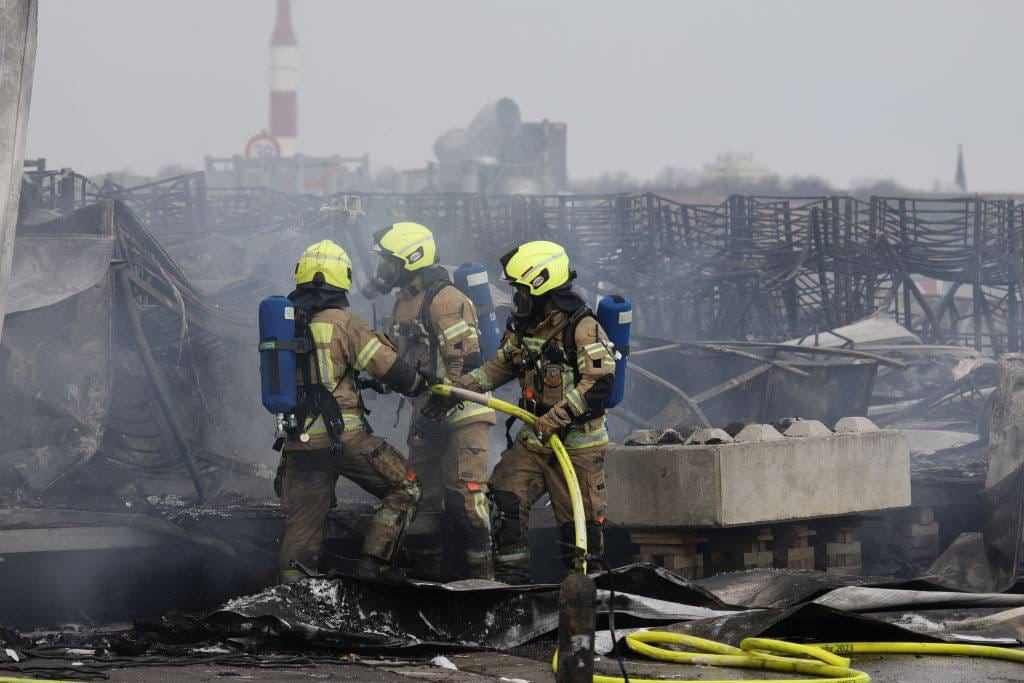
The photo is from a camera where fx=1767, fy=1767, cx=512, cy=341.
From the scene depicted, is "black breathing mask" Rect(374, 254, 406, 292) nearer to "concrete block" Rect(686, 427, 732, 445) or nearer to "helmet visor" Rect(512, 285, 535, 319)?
"helmet visor" Rect(512, 285, 535, 319)

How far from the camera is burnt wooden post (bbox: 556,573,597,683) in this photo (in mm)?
5723

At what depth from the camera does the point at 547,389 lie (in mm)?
7930

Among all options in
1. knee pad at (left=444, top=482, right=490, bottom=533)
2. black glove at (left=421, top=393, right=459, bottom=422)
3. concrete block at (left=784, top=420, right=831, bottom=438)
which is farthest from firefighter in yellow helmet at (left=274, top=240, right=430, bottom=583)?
concrete block at (left=784, top=420, right=831, bottom=438)

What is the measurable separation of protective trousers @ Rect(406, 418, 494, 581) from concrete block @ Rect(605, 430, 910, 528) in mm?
930

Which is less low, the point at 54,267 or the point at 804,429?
the point at 54,267

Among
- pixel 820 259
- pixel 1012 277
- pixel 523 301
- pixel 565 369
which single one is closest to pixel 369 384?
pixel 523 301

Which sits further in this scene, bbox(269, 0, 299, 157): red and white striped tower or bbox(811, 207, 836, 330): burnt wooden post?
bbox(269, 0, 299, 157): red and white striped tower

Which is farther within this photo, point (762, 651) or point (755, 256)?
point (755, 256)

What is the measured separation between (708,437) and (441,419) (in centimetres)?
156

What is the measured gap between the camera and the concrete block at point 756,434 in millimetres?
9438

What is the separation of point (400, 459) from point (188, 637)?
144 centimetres

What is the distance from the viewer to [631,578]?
7.88 meters

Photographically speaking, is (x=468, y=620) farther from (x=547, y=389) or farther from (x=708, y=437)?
(x=708, y=437)

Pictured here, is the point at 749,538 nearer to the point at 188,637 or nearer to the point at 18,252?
the point at 188,637
